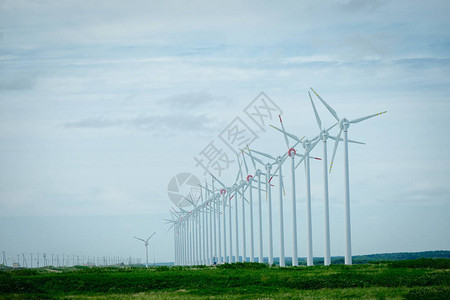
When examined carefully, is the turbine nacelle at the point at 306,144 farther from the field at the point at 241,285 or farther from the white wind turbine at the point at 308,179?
the field at the point at 241,285

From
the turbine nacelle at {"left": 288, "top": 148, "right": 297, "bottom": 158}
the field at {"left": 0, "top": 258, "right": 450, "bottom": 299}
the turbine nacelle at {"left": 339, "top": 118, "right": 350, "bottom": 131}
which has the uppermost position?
the turbine nacelle at {"left": 339, "top": 118, "right": 350, "bottom": 131}

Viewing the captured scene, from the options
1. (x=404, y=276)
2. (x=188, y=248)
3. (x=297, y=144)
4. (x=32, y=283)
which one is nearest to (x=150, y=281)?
(x=32, y=283)

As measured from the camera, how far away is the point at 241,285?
4869cm

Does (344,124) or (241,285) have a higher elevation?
(344,124)

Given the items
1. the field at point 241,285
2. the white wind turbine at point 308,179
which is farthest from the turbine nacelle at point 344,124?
the field at point 241,285

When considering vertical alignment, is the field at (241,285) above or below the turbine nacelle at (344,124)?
below

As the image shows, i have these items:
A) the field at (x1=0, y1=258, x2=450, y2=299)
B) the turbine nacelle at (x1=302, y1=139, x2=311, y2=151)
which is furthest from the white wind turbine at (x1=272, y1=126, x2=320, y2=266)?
the field at (x1=0, y1=258, x2=450, y2=299)

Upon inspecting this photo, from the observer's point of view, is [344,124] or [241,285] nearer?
[241,285]

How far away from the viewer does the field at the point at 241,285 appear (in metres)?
42.5

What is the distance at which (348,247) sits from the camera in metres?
64.2

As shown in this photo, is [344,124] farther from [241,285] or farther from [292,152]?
[241,285]

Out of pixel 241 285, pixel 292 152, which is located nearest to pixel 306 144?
pixel 292 152

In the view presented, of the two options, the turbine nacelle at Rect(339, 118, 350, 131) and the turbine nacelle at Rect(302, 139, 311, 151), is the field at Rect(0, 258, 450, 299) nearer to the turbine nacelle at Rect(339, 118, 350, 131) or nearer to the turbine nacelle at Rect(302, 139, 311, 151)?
the turbine nacelle at Rect(339, 118, 350, 131)

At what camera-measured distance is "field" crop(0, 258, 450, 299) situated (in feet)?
139
